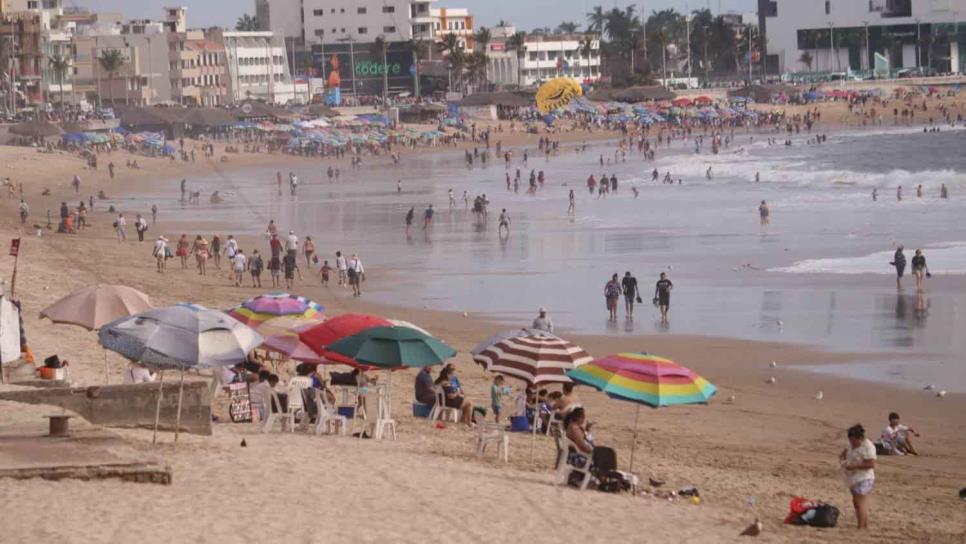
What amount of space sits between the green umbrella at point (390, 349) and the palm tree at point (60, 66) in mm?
93406

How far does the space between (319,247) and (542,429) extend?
22.9 metres

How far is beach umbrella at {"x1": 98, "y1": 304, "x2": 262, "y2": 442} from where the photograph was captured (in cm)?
1134

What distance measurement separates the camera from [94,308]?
1471 cm

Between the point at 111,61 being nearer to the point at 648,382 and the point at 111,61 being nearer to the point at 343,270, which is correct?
the point at 343,270

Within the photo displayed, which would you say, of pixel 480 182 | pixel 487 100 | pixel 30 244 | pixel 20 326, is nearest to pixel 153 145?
pixel 480 182

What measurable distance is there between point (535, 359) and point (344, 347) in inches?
68.9

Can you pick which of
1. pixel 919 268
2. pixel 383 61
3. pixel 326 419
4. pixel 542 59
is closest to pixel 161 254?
pixel 919 268

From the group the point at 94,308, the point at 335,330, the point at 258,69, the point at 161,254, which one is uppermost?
the point at 258,69

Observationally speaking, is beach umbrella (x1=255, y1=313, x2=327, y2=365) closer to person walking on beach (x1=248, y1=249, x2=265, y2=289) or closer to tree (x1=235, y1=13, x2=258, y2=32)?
person walking on beach (x1=248, y1=249, x2=265, y2=289)

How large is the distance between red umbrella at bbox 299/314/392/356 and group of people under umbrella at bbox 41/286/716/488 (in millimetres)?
12

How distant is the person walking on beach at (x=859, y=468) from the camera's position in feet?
34.5

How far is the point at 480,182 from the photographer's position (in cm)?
5966

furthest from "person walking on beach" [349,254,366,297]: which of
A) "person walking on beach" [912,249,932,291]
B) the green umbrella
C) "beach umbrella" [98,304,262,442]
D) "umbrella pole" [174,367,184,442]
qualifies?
"beach umbrella" [98,304,262,442]

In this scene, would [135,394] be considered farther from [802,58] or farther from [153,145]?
[802,58]
